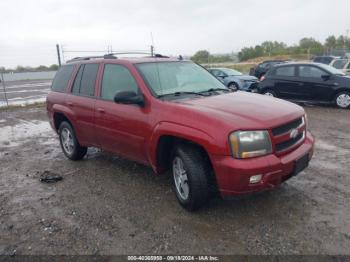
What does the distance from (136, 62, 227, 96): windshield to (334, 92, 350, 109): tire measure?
7.14 meters

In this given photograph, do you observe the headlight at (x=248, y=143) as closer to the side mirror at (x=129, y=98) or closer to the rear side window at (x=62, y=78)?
the side mirror at (x=129, y=98)

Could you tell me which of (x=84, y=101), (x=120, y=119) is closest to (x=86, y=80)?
(x=84, y=101)

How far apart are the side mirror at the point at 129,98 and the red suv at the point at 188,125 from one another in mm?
12

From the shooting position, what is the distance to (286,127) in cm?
371

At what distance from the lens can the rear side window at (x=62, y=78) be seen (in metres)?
6.05

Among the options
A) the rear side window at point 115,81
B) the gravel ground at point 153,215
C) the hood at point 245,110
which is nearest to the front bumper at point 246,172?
the hood at point 245,110

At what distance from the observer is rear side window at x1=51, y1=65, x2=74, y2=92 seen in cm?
A: 605

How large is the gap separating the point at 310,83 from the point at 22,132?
8969 mm

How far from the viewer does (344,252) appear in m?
3.09

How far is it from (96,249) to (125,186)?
158cm

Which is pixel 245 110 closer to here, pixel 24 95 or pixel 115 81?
pixel 115 81

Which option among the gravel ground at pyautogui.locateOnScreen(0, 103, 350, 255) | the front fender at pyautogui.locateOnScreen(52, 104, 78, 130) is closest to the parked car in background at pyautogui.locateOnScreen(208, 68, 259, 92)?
the gravel ground at pyautogui.locateOnScreen(0, 103, 350, 255)

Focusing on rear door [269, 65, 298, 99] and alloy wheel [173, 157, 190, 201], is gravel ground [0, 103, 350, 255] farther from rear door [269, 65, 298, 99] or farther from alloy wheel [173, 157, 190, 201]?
rear door [269, 65, 298, 99]

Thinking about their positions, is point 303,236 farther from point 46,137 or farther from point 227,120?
point 46,137
